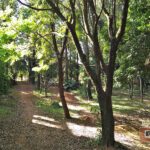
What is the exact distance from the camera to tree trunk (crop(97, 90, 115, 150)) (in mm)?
11672

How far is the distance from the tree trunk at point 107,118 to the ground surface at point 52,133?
0.57 metres

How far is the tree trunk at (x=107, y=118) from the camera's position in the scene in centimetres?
1167

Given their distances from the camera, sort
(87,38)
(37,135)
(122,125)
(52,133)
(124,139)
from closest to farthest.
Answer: (124,139)
(37,135)
(52,133)
(122,125)
(87,38)

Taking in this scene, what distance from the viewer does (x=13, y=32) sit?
25.8 ft

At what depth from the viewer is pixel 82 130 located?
15.4 m

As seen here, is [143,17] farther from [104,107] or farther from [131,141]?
[131,141]

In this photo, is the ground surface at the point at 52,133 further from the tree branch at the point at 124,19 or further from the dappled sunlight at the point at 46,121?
the tree branch at the point at 124,19

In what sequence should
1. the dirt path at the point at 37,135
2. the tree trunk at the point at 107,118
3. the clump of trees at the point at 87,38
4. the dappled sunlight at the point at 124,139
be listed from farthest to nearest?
the dappled sunlight at the point at 124,139 < the dirt path at the point at 37,135 < the tree trunk at the point at 107,118 < the clump of trees at the point at 87,38

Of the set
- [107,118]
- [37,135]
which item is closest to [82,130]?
[37,135]

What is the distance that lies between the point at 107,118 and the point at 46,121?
Result: 666 cm

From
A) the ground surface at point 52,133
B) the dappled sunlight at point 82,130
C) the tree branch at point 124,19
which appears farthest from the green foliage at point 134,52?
the tree branch at point 124,19

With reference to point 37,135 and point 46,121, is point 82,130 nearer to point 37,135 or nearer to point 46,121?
point 37,135

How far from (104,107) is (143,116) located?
9.60 m

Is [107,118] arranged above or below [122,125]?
above
